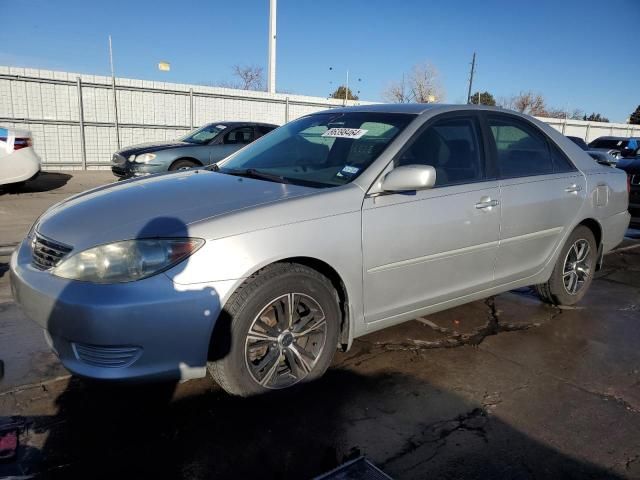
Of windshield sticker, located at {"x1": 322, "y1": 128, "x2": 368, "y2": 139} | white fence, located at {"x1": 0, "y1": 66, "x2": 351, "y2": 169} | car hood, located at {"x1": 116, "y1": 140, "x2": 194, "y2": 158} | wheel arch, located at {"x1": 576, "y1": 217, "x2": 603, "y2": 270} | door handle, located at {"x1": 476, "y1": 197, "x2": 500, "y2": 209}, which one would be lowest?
wheel arch, located at {"x1": 576, "y1": 217, "x2": 603, "y2": 270}

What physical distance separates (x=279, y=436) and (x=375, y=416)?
0.55 metres

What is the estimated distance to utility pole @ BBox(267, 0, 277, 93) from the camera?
19.5 metres

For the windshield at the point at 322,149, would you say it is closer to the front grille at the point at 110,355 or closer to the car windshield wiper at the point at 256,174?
the car windshield wiper at the point at 256,174

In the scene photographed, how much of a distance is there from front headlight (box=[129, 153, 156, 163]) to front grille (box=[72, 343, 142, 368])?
8027 millimetres

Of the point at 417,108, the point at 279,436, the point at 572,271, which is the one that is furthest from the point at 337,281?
the point at 572,271

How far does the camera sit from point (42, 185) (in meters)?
11.4

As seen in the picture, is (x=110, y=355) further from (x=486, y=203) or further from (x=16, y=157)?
(x=16, y=157)

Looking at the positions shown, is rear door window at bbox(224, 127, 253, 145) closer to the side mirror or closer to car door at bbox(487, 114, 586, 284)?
car door at bbox(487, 114, 586, 284)

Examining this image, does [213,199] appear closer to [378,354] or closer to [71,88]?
[378,354]

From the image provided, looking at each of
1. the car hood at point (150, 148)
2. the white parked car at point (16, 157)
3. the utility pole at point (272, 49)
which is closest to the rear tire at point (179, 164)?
the car hood at point (150, 148)

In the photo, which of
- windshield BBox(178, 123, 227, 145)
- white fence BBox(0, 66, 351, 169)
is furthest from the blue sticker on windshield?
white fence BBox(0, 66, 351, 169)

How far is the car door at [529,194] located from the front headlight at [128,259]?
235 cm

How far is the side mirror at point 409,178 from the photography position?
293 cm

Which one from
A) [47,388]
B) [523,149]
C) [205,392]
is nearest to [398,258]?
[205,392]
